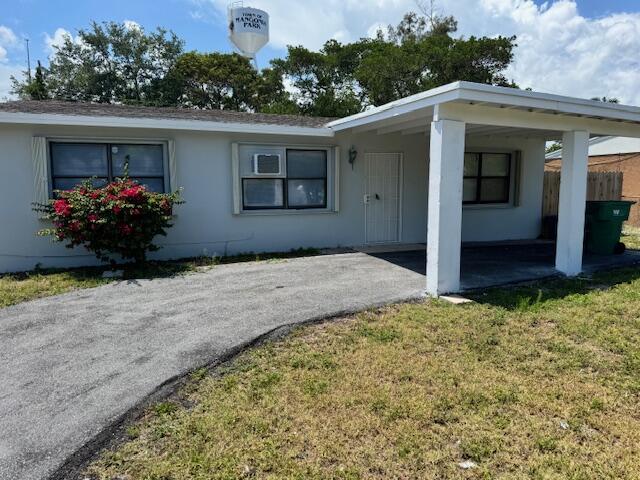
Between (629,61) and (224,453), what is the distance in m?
25.0

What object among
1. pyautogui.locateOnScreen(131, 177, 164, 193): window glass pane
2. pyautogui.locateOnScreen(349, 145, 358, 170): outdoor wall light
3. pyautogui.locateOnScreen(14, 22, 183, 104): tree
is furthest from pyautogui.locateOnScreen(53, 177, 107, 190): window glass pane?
pyautogui.locateOnScreen(14, 22, 183, 104): tree

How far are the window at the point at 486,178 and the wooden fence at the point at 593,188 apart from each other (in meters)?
1.58

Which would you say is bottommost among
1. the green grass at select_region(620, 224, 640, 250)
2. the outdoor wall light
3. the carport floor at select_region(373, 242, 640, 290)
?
the carport floor at select_region(373, 242, 640, 290)

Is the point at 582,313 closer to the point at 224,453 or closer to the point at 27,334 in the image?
the point at 224,453

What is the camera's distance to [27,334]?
181 inches

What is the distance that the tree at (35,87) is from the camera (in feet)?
87.2

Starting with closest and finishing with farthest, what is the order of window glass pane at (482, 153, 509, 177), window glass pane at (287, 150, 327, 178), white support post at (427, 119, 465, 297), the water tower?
white support post at (427, 119, 465, 297), window glass pane at (287, 150, 327, 178), window glass pane at (482, 153, 509, 177), the water tower

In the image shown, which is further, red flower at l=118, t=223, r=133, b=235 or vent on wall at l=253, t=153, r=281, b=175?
vent on wall at l=253, t=153, r=281, b=175

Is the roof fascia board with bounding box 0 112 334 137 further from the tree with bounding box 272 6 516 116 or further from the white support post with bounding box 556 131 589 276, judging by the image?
the tree with bounding box 272 6 516 116

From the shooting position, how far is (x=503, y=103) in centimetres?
564

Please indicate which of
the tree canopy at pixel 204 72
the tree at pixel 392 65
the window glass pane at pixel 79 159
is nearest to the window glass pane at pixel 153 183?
the window glass pane at pixel 79 159

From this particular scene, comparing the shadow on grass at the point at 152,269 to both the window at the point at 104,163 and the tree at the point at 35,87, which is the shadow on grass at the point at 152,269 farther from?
the tree at the point at 35,87

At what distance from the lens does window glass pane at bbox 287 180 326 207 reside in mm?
9250

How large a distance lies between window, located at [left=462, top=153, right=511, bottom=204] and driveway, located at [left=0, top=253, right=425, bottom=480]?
171 inches
